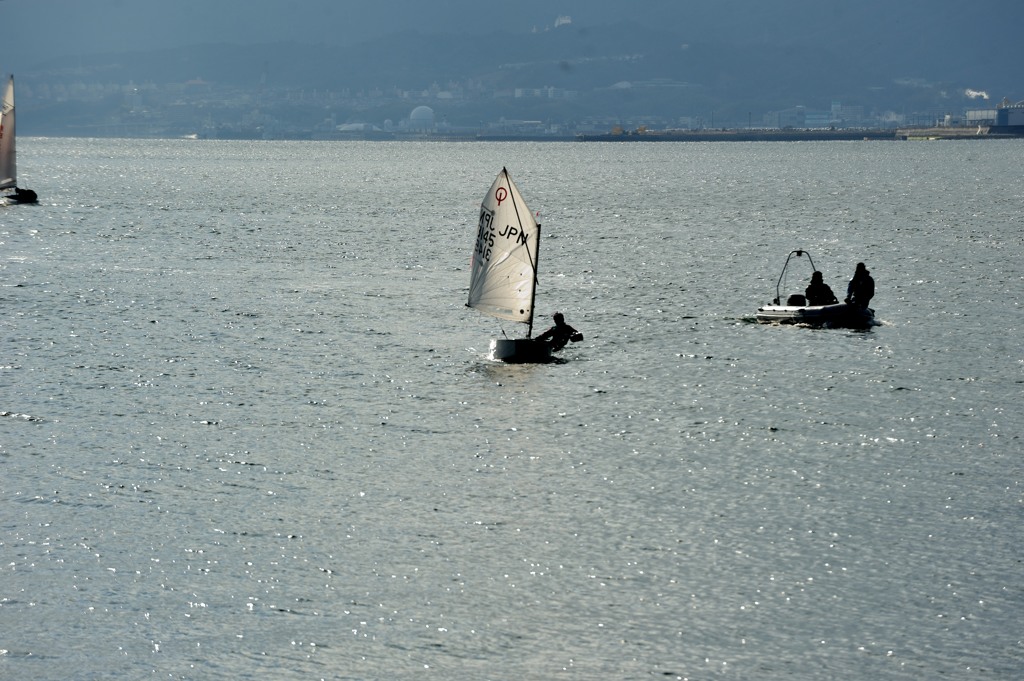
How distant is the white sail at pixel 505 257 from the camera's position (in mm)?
70312

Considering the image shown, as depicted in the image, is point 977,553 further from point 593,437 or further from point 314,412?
point 314,412

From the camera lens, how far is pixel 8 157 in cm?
17612

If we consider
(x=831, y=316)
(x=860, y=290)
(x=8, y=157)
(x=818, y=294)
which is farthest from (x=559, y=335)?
(x=8, y=157)

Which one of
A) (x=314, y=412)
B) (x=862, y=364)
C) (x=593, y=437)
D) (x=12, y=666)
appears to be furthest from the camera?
(x=862, y=364)

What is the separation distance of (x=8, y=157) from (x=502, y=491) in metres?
147

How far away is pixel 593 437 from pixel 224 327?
33.7m

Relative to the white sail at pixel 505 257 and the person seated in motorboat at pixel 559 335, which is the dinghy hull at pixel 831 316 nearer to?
the person seated in motorboat at pixel 559 335

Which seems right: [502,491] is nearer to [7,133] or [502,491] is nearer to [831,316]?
[831,316]

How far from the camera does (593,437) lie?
5281 centimetres

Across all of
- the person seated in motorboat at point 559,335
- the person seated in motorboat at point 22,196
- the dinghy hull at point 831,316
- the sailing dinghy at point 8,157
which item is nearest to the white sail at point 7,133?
the sailing dinghy at point 8,157

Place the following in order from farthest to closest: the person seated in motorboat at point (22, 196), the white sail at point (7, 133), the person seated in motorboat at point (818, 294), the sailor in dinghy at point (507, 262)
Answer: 1. the person seated in motorboat at point (22, 196)
2. the white sail at point (7, 133)
3. the person seated in motorboat at point (818, 294)
4. the sailor in dinghy at point (507, 262)

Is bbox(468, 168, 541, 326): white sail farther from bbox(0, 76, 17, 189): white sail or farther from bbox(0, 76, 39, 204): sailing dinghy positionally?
bbox(0, 76, 17, 189): white sail

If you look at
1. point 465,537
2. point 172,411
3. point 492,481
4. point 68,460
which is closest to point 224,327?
point 172,411

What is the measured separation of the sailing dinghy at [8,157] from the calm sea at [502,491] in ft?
268
